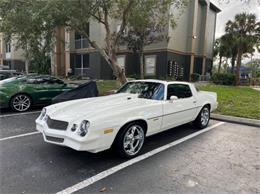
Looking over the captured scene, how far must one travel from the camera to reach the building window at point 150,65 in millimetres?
19328

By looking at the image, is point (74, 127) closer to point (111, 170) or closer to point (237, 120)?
point (111, 170)

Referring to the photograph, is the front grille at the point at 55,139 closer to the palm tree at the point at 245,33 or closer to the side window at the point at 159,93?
the side window at the point at 159,93

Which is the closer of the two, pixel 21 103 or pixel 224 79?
pixel 21 103

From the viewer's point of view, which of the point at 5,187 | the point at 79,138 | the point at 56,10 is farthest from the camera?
the point at 56,10

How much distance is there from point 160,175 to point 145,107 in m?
1.32

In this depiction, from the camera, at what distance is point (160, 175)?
3477 millimetres

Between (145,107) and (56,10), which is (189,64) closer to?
(56,10)

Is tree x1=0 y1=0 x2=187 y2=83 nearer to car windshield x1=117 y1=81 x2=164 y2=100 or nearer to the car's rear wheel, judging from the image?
the car's rear wheel

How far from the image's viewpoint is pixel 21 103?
25.9 ft

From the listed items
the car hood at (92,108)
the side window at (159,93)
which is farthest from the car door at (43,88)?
the side window at (159,93)

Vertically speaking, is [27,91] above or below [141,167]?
above

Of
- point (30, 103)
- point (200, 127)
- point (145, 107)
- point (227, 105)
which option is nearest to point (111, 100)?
point (145, 107)

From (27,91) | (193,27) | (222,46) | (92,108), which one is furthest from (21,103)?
(222,46)

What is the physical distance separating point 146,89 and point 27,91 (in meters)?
5.03
